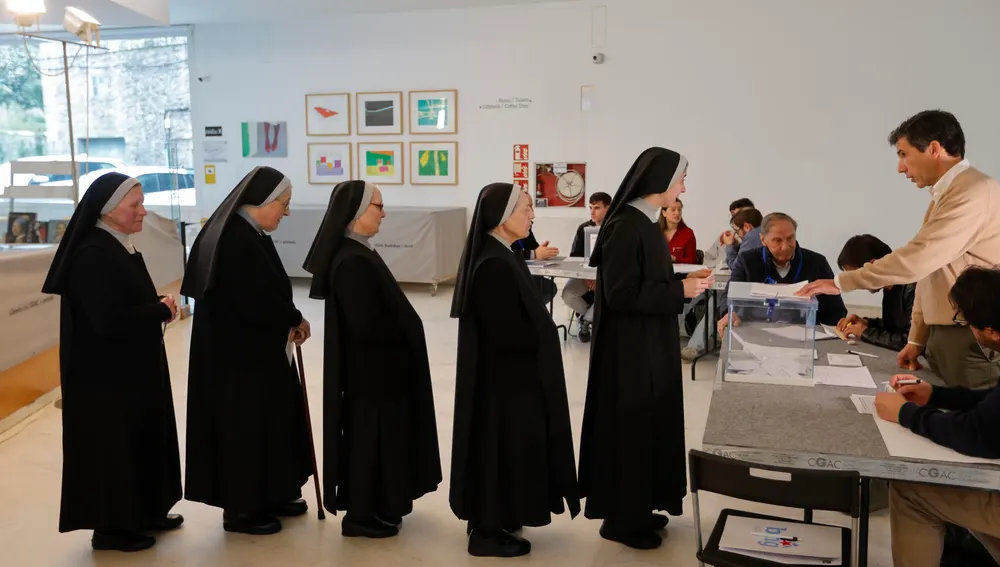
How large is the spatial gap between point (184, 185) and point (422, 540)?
959 cm

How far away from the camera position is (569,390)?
19.9ft

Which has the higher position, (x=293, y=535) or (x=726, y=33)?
(x=726, y=33)

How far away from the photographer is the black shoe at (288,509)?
3941mm

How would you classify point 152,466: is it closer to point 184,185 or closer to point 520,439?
point 520,439

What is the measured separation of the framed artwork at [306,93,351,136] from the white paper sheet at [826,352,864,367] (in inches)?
335

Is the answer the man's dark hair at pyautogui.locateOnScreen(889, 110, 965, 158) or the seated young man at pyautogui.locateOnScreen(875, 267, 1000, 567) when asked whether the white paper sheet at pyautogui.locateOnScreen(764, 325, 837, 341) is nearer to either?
the seated young man at pyautogui.locateOnScreen(875, 267, 1000, 567)

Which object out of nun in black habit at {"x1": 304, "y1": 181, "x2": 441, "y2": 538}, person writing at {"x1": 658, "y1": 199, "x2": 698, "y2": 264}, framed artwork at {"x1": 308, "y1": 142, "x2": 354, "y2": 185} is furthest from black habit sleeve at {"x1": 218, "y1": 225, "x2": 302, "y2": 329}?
framed artwork at {"x1": 308, "y1": 142, "x2": 354, "y2": 185}

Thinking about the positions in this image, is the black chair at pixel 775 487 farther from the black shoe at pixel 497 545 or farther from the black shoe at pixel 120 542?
the black shoe at pixel 120 542

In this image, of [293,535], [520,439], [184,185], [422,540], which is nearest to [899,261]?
Answer: [520,439]

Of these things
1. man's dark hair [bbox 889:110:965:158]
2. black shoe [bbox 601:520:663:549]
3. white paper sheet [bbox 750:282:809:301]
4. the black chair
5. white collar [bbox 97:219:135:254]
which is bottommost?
black shoe [bbox 601:520:663:549]

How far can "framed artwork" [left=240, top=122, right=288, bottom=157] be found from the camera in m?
11.4

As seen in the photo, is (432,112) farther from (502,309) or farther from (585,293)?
(502,309)

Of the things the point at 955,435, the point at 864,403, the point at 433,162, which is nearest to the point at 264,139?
the point at 433,162

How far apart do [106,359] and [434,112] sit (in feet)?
25.2
